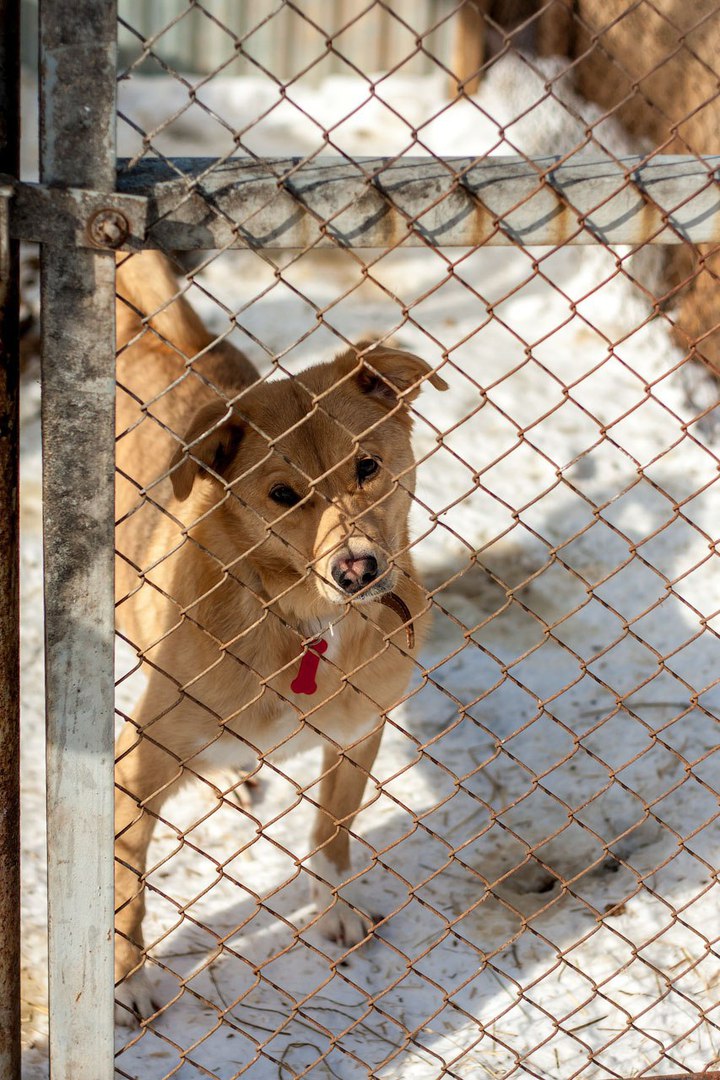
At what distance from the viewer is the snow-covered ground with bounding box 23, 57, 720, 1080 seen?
281 centimetres

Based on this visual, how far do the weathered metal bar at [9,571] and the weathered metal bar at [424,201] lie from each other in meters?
0.21

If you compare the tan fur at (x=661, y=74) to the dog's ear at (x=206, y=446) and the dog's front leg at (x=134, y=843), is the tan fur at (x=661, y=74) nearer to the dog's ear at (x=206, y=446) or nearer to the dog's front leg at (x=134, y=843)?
the dog's ear at (x=206, y=446)

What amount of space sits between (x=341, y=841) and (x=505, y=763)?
889 mm

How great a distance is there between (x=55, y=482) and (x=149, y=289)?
85.7 inches

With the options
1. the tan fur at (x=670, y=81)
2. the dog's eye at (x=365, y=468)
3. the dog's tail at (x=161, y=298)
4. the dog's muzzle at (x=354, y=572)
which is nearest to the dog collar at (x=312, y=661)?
the dog's muzzle at (x=354, y=572)

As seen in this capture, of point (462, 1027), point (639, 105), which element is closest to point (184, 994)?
point (462, 1027)

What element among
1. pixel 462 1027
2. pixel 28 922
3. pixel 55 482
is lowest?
pixel 28 922

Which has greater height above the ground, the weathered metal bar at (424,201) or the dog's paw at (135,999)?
the weathered metal bar at (424,201)

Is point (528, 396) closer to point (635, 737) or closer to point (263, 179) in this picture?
point (635, 737)

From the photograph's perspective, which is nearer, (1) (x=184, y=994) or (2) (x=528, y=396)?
(1) (x=184, y=994)

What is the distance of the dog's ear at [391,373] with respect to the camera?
2.62 m

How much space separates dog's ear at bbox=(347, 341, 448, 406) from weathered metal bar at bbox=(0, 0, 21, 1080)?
30.6 inches

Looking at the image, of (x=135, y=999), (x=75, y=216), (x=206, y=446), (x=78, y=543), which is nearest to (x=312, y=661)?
(x=206, y=446)

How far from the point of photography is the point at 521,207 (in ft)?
6.81
